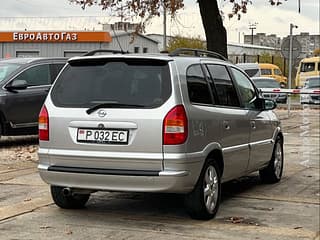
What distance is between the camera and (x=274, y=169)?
980 cm

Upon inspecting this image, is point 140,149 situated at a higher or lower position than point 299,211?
higher

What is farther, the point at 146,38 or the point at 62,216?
the point at 146,38

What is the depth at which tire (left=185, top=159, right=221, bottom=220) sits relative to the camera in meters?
6.97

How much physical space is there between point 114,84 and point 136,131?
64 centimetres

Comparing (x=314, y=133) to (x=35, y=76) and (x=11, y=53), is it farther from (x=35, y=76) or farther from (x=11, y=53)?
(x=11, y=53)

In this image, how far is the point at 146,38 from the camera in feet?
172

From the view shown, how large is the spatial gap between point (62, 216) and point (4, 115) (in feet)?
20.9

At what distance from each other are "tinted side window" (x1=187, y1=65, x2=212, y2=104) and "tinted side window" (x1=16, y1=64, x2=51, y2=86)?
689 cm

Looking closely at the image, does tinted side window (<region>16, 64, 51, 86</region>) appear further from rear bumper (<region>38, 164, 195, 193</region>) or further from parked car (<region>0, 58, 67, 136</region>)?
rear bumper (<region>38, 164, 195, 193</region>)

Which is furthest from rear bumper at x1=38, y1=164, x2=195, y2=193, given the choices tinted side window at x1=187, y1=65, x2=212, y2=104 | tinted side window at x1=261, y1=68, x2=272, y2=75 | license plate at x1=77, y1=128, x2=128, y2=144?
tinted side window at x1=261, y1=68, x2=272, y2=75

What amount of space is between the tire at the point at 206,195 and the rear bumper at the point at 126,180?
198mm

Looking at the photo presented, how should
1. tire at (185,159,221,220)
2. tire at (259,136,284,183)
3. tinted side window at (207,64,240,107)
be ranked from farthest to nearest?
tire at (259,136,284,183) < tinted side window at (207,64,240,107) < tire at (185,159,221,220)

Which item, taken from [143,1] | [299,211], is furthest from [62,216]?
[143,1]

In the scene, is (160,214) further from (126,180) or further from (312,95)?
(312,95)
